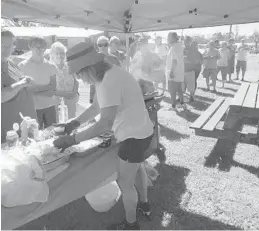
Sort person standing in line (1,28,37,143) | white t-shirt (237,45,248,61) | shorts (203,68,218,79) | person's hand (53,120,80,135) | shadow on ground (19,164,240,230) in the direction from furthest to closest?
1. white t-shirt (237,45,248,61)
2. shorts (203,68,218,79)
3. shadow on ground (19,164,240,230)
4. person standing in line (1,28,37,143)
5. person's hand (53,120,80,135)

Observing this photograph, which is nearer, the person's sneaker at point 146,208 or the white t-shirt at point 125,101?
the white t-shirt at point 125,101

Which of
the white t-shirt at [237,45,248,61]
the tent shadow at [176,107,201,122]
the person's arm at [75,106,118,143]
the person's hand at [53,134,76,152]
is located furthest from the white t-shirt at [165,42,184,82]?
the white t-shirt at [237,45,248,61]

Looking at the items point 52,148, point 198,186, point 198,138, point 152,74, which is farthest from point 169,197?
point 152,74

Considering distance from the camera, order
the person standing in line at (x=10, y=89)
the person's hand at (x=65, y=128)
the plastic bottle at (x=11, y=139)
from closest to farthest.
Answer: the plastic bottle at (x=11, y=139), the person's hand at (x=65, y=128), the person standing in line at (x=10, y=89)

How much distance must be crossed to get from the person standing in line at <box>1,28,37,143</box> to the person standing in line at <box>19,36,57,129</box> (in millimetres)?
358

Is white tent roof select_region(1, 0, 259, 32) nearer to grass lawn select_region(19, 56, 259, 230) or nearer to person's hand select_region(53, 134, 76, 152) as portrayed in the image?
grass lawn select_region(19, 56, 259, 230)

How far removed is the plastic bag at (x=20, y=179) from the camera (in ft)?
5.78

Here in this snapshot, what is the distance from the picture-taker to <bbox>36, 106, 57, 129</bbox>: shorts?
3.53 metres

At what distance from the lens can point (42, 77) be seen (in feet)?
11.0

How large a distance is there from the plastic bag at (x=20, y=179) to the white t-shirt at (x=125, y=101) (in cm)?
60

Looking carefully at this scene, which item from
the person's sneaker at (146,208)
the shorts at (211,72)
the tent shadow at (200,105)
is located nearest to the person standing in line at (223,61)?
the shorts at (211,72)

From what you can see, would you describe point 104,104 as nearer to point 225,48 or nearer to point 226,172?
point 226,172

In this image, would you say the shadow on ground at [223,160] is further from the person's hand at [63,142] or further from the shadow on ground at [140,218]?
the person's hand at [63,142]

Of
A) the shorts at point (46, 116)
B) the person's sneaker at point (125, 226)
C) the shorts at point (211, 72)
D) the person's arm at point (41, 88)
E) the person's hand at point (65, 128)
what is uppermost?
the person's arm at point (41, 88)
